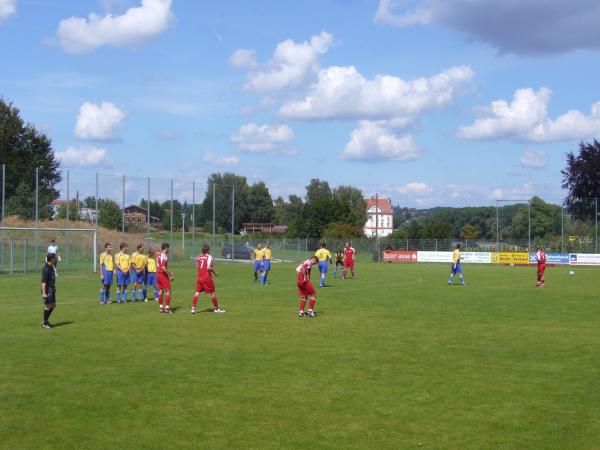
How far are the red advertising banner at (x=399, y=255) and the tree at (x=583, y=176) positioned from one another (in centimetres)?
1535

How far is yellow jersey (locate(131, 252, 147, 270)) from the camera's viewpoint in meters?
23.8

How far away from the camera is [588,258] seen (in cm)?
5647

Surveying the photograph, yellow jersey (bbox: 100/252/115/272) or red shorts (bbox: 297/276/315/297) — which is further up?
yellow jersey (bbox: 100/252/115/272)

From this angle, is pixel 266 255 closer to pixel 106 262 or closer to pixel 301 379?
pixel 106 262

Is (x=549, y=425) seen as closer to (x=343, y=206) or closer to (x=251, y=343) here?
(x=251, y=343)

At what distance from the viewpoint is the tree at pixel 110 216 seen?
47.1 m

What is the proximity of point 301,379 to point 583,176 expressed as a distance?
204 ft

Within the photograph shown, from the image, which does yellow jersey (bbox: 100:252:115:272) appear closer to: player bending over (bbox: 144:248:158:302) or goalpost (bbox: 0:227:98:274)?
player bending over (bbox: 144:248:158:302)

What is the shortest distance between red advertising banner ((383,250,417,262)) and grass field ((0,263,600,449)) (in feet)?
142

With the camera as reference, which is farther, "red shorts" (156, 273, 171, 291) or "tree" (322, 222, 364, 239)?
"tree" (322, 222, 364, 239)

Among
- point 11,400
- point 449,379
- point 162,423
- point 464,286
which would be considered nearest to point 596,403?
point 449,379

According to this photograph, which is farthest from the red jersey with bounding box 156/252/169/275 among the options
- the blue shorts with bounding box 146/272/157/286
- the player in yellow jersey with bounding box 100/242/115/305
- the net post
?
the net post

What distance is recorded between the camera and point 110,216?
47.8 m

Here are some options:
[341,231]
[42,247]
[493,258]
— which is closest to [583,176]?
[493,258]
